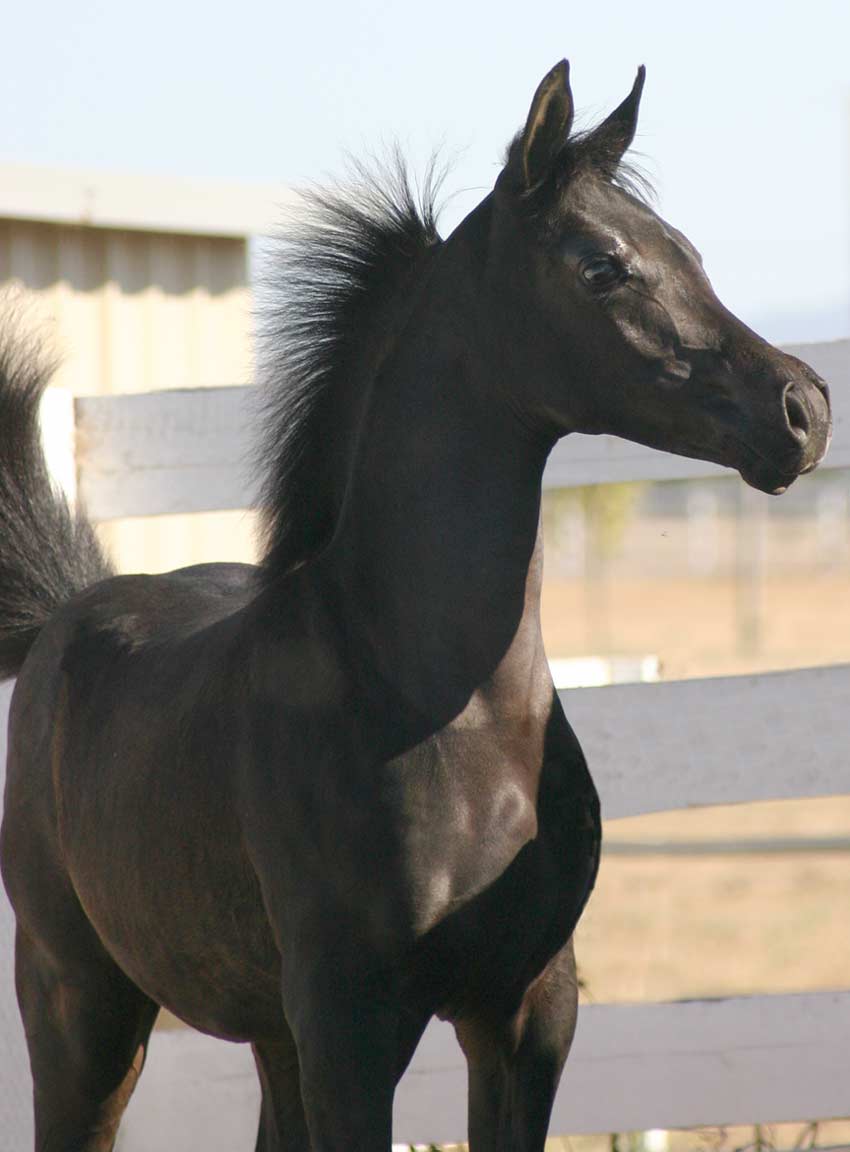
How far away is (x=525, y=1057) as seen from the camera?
2.72 meters

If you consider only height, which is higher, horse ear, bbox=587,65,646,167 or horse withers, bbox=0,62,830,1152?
horse ear, bbox=587,65,646,167

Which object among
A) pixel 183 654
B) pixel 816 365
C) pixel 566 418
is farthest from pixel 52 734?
pixel 816 365

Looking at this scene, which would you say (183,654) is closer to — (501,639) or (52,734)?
(52,734)

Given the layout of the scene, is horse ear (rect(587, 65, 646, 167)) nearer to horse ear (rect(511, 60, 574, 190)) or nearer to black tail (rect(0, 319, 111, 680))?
horse ear (rect(511, 60, 574, 190))

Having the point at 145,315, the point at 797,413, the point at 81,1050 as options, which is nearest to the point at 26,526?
the point at 81,1050

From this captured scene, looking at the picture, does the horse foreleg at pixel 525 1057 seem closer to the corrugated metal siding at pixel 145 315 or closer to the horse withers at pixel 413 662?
the horse withers at pixel 413 662

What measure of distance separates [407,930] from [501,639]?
47cm

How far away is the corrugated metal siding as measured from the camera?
627 cm

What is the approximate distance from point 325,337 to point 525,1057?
1.22 metres

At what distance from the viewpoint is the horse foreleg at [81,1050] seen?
3.28 meters

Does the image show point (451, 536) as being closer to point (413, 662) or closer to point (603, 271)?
point (413, 662)

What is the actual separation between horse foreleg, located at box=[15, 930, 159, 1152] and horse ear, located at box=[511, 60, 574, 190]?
1722 millimetres

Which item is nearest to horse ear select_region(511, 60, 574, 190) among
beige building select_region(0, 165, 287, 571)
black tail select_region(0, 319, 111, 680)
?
black tail select_region(0, 319, 111, 680)

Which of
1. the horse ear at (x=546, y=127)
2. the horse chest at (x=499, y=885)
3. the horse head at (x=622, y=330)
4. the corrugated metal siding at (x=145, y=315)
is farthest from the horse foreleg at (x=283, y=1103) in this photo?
the corrugated metal siding at (x=145, y=315)
